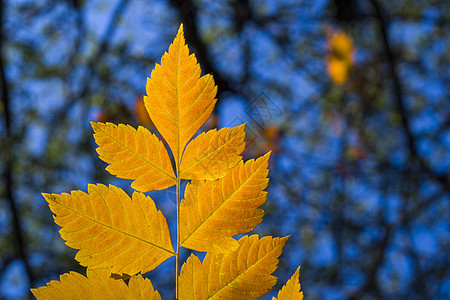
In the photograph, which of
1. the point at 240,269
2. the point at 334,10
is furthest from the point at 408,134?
the point at 240,269

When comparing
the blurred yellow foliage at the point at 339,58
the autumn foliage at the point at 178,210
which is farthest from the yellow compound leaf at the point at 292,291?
the blurred yellow foliage at the point at 339,58

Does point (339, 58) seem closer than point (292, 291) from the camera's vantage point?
No

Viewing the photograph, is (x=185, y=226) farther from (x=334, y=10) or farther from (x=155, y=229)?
(x=334, y=10)

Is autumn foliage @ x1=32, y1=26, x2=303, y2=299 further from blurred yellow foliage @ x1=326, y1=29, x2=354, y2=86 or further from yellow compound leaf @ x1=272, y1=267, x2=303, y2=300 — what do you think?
blurred yellow foliage @ x1=326, y1=29, x2=354, y2=86

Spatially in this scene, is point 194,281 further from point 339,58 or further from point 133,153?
point 339,58

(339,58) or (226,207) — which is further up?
(339,58)

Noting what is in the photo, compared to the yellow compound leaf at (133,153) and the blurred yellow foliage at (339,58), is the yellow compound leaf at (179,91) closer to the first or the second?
the yellow compound leaf at (133,153)

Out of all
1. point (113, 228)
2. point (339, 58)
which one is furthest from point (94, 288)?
point (339, 58)
